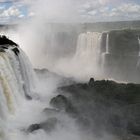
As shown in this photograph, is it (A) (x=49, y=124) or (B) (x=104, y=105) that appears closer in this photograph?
(A) (x=49, y=124)

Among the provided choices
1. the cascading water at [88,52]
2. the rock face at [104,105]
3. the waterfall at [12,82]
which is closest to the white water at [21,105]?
the waterfall at [12,82]

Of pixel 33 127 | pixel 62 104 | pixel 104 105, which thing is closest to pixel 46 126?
pixel 33 127

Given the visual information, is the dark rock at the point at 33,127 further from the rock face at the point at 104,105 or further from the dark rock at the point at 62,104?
the dark rock at the point at 62,104

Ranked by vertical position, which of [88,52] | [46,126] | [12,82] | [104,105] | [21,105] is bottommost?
[104,105]

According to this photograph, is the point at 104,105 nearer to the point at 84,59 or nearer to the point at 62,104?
the point at 62,104

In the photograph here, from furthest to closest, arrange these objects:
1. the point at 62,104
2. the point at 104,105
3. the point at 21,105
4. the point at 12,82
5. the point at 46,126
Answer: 1. the point at 104,105
2. the point at 62,104
3. the point at 21,105
4. the point at 12,82
5. the point at 46,126

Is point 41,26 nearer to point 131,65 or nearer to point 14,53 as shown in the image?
point 131,65

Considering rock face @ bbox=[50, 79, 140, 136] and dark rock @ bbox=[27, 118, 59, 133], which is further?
rock face @ bbox=[50, 79, 140, 136]

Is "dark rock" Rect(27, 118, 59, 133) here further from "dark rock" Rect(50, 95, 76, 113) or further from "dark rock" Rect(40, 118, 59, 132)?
"dark rock" Rect(50, 95, 76, 113)

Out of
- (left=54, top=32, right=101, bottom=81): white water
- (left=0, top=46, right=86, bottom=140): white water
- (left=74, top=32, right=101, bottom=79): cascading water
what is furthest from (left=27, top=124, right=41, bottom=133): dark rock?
(left=74, top=32, right=101, bottom=79): cascading water
